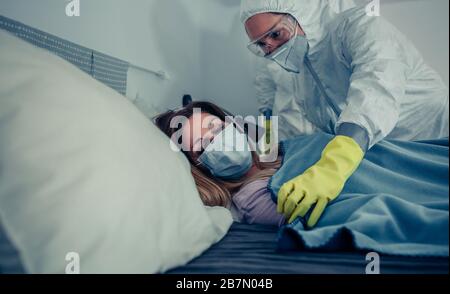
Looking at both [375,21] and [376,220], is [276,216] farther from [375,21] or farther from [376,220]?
[375,21]

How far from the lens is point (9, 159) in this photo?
40cm

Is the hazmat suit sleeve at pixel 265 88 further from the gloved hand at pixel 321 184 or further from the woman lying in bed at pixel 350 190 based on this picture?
the gloved hand at pixel 321 184

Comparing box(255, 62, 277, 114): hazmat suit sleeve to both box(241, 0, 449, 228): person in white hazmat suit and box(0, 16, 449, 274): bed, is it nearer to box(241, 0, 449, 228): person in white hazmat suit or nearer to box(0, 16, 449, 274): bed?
box(241, 0, 449, 228): person in white hazmat suit

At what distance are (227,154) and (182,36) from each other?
2.96ft

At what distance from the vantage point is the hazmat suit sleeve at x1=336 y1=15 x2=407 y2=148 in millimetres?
777

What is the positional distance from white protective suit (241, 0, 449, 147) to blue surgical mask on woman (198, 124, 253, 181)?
0.84ft

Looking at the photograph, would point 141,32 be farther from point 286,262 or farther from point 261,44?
point 286,262

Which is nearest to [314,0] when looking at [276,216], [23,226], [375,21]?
[375,21]

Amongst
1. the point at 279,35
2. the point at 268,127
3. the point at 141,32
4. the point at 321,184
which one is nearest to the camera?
the point at 321,184

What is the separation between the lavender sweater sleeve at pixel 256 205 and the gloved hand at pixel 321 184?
0.09m

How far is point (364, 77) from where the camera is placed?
2.81ft

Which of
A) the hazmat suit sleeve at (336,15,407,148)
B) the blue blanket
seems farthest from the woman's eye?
the blue blanket

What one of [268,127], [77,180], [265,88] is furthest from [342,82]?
[77,180]
